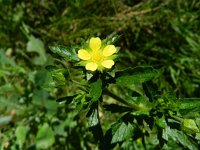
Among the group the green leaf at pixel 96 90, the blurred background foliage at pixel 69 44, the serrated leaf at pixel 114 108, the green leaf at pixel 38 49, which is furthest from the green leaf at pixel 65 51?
the green leaf at pixel 38 49

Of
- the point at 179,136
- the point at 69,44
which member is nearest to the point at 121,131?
the point at 179,136

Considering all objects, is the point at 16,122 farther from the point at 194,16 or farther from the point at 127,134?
the point at 194,16

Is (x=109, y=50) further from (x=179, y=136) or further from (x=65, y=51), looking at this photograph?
(x=179, y=136)

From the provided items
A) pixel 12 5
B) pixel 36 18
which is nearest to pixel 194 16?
pixel 36 18

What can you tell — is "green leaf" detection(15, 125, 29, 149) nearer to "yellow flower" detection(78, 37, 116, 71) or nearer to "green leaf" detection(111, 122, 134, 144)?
"green leaf" detection(111, 122, 134, 144)

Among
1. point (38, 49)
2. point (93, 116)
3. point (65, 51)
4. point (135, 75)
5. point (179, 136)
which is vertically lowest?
point (179, 136)
